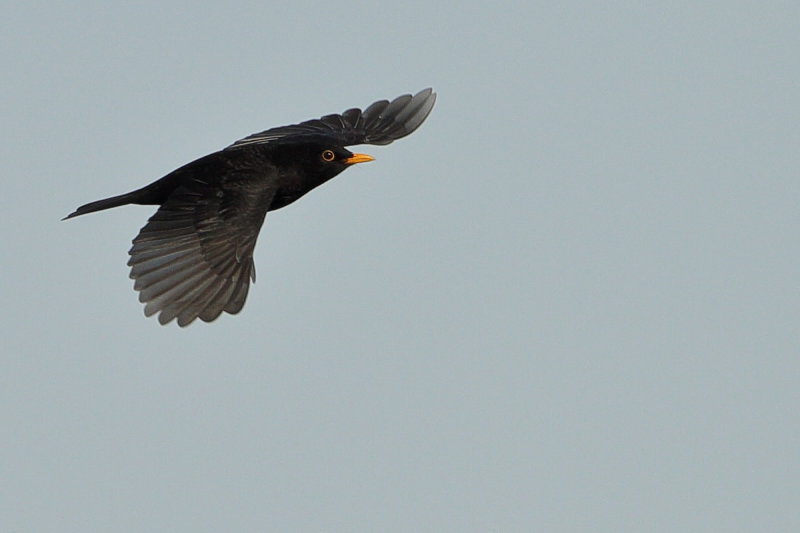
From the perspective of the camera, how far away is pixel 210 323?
1271 centimetres

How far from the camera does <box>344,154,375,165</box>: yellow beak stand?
14.5m

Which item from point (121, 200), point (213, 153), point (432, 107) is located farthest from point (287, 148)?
point (432, 107)

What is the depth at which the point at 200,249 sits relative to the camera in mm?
13266

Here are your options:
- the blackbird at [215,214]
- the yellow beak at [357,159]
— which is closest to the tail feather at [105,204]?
the blackbird at [215,214]

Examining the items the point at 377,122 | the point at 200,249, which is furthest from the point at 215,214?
the point at 377,122

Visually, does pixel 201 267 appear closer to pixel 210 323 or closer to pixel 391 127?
pixel 210 323

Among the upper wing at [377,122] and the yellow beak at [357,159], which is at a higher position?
the upper wing at [377,122]

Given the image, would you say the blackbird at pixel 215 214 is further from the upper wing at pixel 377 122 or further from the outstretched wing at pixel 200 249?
the upper wing at pixel 377 122

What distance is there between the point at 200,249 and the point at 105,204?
4.21ft

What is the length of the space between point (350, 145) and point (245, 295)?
3504 millimetres

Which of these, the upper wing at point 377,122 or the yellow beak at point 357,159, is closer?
the yellow beak at point 357,159

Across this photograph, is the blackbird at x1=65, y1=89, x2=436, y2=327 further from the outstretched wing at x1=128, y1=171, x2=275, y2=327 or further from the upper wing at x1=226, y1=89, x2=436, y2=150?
the upper wing at x1=226, y1=89, x2=436, y2=150

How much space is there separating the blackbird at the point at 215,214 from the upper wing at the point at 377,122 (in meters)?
1.31

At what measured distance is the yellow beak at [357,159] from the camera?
569 inches
